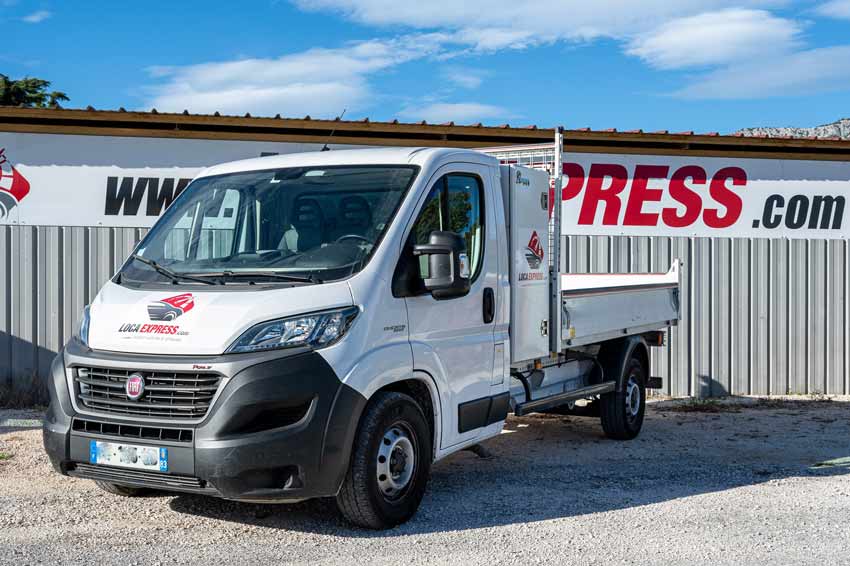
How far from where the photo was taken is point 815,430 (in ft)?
32.4

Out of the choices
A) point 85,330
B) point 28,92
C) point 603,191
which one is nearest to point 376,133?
point 603,191

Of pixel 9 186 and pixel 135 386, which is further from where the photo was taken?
pixel 9 186

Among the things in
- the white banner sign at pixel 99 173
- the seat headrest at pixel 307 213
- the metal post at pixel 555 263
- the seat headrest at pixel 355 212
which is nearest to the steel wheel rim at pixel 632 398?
the metal post at pixel 555 263

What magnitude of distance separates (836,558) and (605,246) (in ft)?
25.6

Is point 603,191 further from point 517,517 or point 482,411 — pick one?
point 517,517

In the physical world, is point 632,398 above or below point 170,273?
below

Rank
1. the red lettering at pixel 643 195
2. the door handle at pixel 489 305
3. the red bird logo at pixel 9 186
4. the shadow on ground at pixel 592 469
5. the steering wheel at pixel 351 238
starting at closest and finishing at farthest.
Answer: the steering wheel at pixel 351 238 < the shadow on ground at pixel 592 469 < the door handle at pixel 489 305 < the red bird logo at pixel 9 186 < the red lettering at pixel 643 195

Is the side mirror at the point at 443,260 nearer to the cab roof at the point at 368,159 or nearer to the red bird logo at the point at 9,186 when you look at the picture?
the cab roof at the point at 368,159

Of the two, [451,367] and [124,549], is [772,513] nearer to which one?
[451,367]

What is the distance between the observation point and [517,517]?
604 centimetres

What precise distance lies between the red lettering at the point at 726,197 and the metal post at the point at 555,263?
7.09m

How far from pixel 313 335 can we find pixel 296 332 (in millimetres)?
94

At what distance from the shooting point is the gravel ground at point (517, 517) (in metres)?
5.21

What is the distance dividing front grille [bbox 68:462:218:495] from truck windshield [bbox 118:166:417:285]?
3.77 ft
